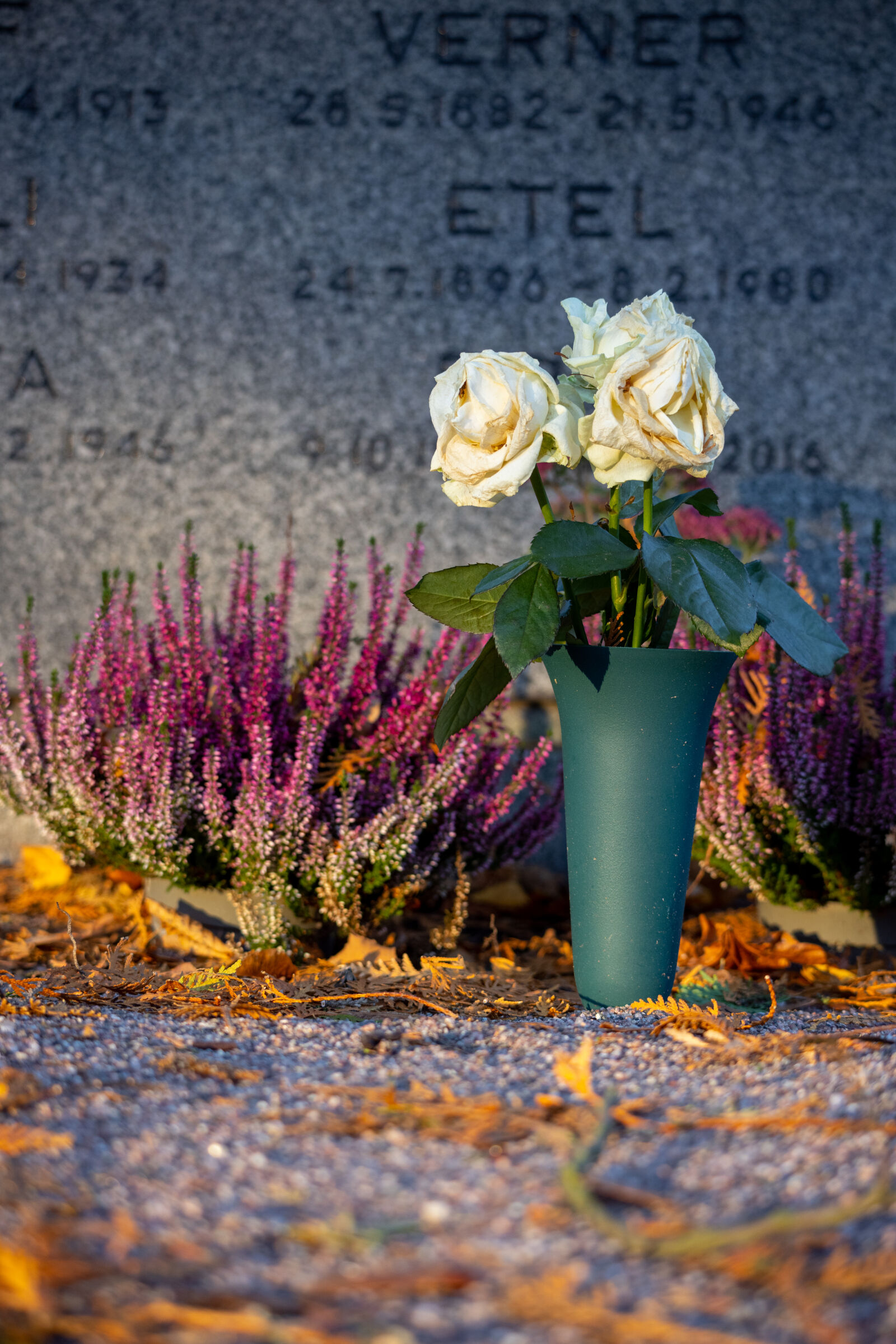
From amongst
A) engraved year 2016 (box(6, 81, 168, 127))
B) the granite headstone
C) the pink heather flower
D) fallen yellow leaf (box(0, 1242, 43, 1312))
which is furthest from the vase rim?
engraved year 2016 (box(6, 81, 168, 127))

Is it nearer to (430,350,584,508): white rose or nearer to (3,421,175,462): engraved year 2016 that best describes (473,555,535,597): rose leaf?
(430,350,584,508): white rose

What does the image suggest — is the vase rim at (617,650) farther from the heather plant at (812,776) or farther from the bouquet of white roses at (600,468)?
the heather plant at (812,776)

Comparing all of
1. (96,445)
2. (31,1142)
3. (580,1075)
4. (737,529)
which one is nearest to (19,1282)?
(31,1142)

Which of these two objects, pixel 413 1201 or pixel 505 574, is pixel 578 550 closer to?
pixel 505 574

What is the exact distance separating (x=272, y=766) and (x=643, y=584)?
2.60ft

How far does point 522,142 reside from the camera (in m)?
2.91

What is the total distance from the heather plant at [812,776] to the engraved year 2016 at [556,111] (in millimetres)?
1514

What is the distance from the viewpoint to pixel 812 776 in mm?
1934

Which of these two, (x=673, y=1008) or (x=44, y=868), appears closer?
(x=673, y=1008)

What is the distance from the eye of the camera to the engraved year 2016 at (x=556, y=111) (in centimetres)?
289

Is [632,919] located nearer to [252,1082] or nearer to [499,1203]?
[252,1082]

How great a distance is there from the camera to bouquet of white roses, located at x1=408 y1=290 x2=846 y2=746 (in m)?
1.29

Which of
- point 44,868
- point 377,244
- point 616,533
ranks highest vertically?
point 377,244

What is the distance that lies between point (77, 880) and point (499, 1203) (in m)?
2.10
